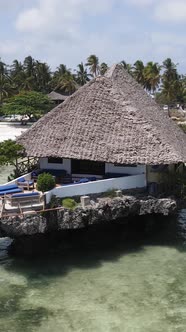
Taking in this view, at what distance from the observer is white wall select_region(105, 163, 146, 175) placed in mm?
24266

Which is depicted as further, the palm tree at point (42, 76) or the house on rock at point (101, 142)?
the palm tree at point (42, 76)

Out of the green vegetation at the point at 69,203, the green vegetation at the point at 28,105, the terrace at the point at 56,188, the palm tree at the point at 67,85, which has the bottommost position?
the green vegetation at the point at 69,203

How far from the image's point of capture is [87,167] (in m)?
25.8

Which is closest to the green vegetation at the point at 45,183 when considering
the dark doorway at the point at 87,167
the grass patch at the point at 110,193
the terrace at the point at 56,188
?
the terrace at the point at 56,188

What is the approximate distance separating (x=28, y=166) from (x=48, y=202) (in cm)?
799

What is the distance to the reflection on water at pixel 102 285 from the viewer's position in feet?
52.7

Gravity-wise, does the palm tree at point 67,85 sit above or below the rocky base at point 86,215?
above

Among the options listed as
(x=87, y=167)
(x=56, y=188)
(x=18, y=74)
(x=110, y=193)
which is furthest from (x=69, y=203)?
(x=18, y=74)

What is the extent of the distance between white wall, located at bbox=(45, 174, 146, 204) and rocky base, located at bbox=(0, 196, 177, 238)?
3.22 ft

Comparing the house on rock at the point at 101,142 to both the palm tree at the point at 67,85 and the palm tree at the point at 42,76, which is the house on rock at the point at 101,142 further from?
the palm tree at the point at 42,76

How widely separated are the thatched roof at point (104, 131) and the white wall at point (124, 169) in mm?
1468

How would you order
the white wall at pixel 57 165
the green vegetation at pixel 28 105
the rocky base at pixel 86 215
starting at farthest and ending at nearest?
the green vegetation at pixel 28 105, the white wall at pixel 57 165, the rocky base at pixel 86 215

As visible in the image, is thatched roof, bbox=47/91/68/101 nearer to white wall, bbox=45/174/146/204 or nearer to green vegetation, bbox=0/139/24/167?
green vegetation, bbox=0/139/24/167

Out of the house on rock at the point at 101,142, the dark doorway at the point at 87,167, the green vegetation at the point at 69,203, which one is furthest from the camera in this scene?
the dark doorway at the point at 87,167
